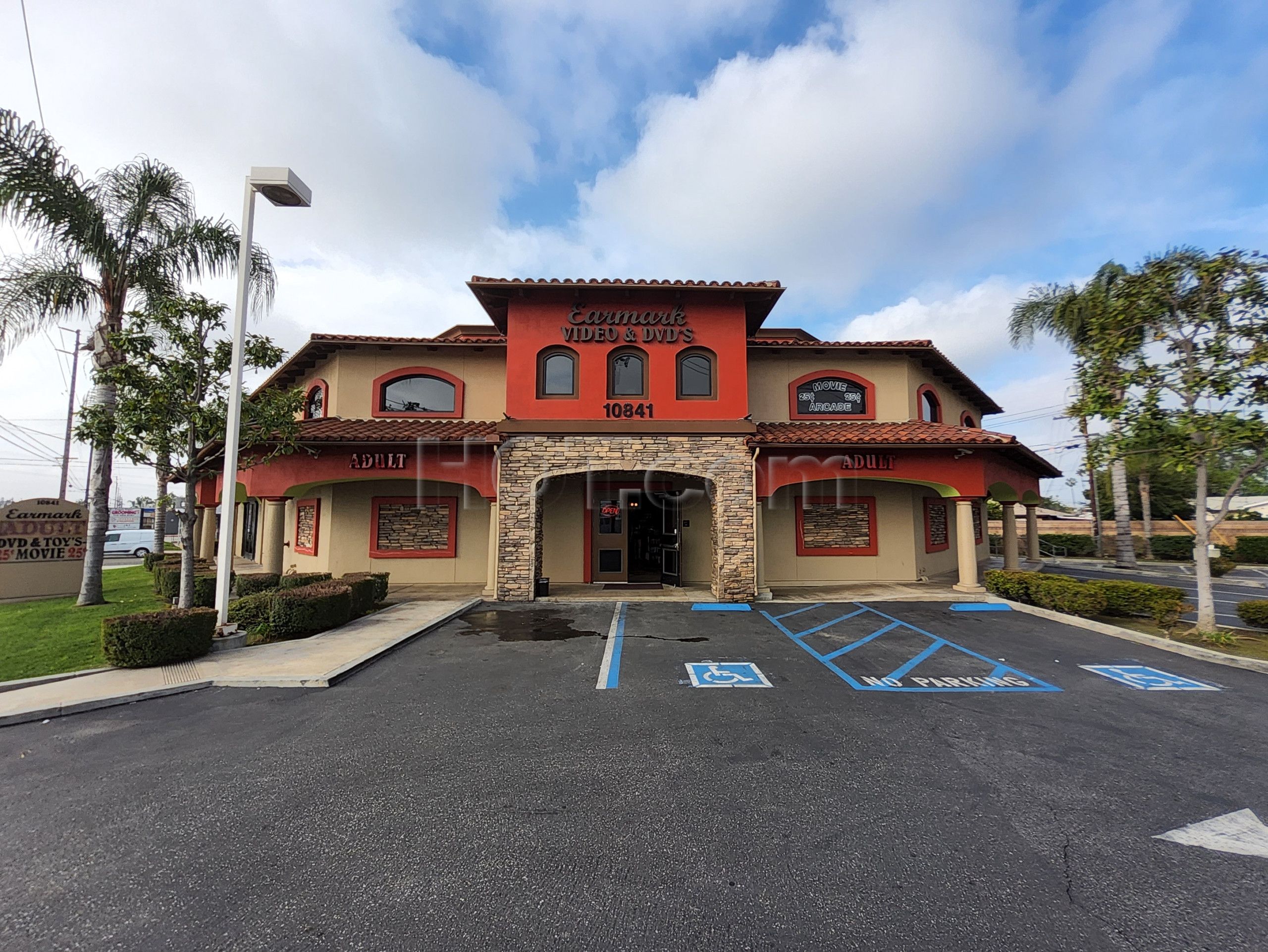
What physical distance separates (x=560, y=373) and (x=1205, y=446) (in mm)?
12312

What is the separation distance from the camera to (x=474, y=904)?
8.93 feet

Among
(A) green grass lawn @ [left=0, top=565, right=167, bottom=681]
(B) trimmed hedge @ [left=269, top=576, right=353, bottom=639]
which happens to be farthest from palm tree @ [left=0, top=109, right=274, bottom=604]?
(B) trimmed hedge @ [left=269, top=576, right=353, bottom=639]

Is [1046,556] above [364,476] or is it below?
below

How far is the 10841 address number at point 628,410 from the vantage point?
12.5 meters

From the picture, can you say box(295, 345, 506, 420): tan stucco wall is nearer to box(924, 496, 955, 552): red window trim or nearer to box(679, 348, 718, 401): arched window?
box(679, 348, 718, 401): arched window

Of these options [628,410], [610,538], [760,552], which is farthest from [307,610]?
[760,552]

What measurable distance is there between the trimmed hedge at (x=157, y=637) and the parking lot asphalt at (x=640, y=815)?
4.63 ft

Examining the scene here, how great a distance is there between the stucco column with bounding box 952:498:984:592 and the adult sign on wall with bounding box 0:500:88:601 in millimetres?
21431

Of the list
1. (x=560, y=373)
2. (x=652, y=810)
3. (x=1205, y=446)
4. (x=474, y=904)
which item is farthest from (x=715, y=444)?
(x=474, y=904)

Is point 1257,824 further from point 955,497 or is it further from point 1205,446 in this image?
point 955,497

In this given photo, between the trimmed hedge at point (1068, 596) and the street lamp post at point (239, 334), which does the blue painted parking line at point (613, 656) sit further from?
the trimmed hedge at point (1068, 596)

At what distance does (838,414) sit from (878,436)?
8.54 ft

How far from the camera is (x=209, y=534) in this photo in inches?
737

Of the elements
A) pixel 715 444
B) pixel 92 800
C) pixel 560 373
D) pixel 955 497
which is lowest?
pixel 92 800
